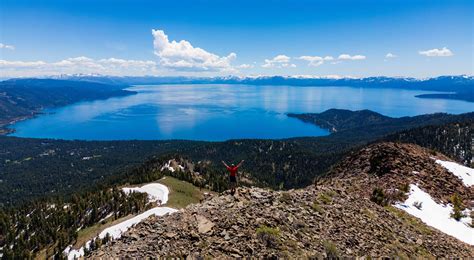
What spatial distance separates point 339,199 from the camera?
79.9 ft

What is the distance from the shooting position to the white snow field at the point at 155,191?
321 feet

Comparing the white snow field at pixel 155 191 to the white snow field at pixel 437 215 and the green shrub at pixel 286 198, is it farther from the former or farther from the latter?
the green shrub at pixel 286 198

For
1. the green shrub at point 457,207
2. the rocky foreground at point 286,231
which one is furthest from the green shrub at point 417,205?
the rocky foreground at point 286,231

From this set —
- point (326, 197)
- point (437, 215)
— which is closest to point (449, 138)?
point (437, 215)

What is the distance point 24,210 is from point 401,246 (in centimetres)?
14052

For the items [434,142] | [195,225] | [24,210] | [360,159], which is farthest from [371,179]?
[434,142]

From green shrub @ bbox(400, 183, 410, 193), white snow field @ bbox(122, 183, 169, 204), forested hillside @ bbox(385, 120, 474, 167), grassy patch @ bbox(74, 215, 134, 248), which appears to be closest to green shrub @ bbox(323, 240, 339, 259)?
green shrub @ bbox(400, 183, 410, 193)

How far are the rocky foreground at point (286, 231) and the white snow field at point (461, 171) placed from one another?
46.7ft

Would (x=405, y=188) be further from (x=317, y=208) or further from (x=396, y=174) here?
(x=317, y=208)

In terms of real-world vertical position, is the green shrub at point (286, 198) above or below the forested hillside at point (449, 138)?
above

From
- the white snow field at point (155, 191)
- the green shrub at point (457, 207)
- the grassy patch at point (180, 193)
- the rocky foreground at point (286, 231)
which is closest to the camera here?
the rocky foreground at point (286, 231)

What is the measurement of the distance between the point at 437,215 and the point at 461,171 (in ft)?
41.4

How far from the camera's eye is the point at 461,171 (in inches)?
1421

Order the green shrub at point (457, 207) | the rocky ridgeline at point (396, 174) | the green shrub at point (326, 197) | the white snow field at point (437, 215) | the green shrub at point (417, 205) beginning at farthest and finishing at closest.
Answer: the rocky ridgeline at point (396, 174)
the green shrub at point (417, 205)
the green shrub at point (457, 207)
the white snow field at point (437, 215)
the green shrub at point (326, 197)
